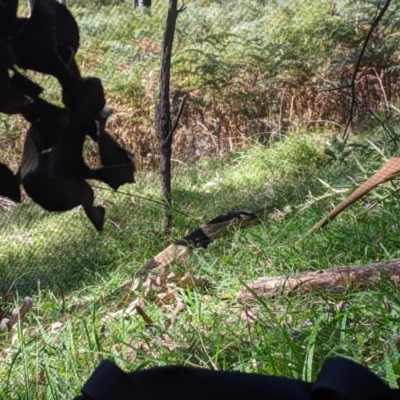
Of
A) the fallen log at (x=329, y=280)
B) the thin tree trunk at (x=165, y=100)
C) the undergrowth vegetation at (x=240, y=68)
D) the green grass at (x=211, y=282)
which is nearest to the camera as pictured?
the green grass at (x=211, y=282)

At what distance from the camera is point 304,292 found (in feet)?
4.62

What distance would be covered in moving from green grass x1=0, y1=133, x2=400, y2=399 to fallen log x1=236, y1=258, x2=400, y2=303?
1.1 inches

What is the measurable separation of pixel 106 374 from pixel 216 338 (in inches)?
33.5

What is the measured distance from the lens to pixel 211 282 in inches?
65.7

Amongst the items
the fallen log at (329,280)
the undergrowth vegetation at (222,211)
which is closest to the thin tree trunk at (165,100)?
the undergrowth vegetation at (222,211)

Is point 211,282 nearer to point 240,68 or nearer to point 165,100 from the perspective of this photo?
point 165,100

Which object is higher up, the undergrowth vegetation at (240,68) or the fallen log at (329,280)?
the fallen log at (329,280)

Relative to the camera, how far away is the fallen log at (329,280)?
4.47 ft

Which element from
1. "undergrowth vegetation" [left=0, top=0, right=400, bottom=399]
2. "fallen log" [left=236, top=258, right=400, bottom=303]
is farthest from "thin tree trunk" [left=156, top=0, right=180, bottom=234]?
"fallen log" [left=236, top=258, right=400, bottom=303]

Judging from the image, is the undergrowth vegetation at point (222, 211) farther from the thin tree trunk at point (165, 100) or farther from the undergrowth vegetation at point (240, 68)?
the thin tree trunk at point (165, 100)

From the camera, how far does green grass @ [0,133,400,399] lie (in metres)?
1.10

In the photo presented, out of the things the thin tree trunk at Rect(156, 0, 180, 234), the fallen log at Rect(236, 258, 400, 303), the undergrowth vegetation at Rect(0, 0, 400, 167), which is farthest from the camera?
the undergrowth vegetation at Rect(0, 0, 400, 167)

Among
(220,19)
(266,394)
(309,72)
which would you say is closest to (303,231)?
(266,394)

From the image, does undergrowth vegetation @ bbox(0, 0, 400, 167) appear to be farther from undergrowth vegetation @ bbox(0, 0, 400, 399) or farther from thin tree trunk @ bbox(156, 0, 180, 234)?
thin tree trunk @ bbox(156, 0, 180, 234)
